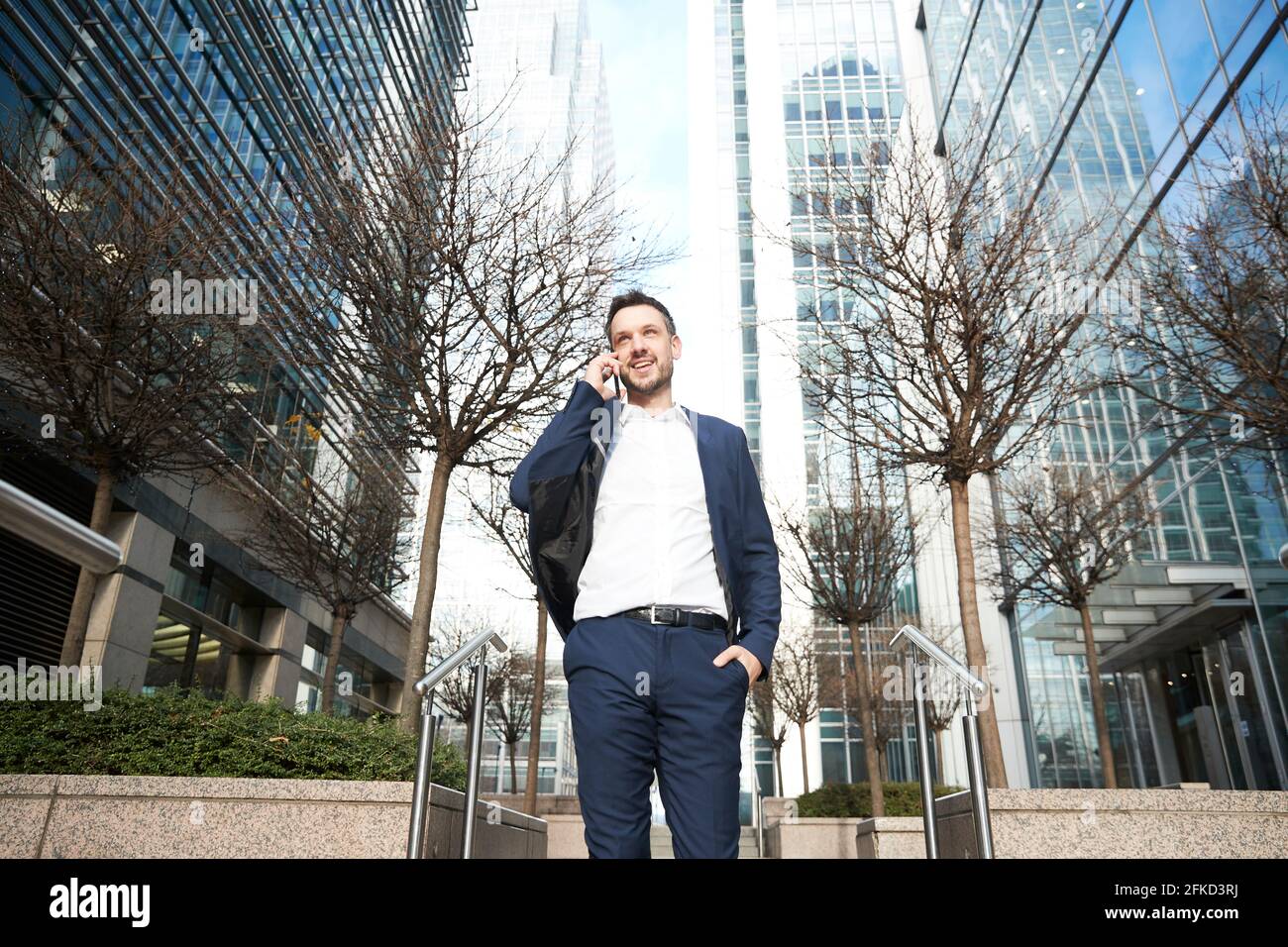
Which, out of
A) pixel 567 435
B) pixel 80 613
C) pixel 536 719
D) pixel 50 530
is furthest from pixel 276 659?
pixel 50 530

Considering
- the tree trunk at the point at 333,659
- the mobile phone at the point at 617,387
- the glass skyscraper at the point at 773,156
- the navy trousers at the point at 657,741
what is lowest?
the navy trousers at the point at 657,741

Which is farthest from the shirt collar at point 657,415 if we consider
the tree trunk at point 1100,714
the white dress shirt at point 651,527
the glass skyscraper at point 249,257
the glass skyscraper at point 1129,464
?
the tree trunk at point 1100,714

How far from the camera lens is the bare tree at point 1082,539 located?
50.8 ft

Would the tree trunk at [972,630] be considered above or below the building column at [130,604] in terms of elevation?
below

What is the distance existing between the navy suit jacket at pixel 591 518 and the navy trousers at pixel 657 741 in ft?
0.87

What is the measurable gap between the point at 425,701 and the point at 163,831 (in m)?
1.82

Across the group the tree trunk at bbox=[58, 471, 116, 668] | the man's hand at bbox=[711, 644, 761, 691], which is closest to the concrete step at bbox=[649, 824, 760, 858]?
the tree trunk at bbox=[58, 471, 116, 668]

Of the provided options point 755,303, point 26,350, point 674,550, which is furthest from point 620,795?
point 755,303

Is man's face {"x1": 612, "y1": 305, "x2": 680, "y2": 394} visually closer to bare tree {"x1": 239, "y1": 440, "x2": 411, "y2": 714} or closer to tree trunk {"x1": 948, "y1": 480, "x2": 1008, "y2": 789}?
tree trunk {"x1": 948, "y1": 480, "x2": 1008, "y2": 789}

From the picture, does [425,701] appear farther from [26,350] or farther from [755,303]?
[755,303]

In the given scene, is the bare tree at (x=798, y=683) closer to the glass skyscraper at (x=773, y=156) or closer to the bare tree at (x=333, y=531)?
the bare tree at (x=333, y=531)

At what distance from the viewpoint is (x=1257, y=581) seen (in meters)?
14.2

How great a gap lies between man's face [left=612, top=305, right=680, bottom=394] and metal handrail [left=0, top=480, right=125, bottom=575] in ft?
6.08

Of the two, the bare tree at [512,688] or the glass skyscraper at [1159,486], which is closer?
the glass skyscraper at [1159,486]
